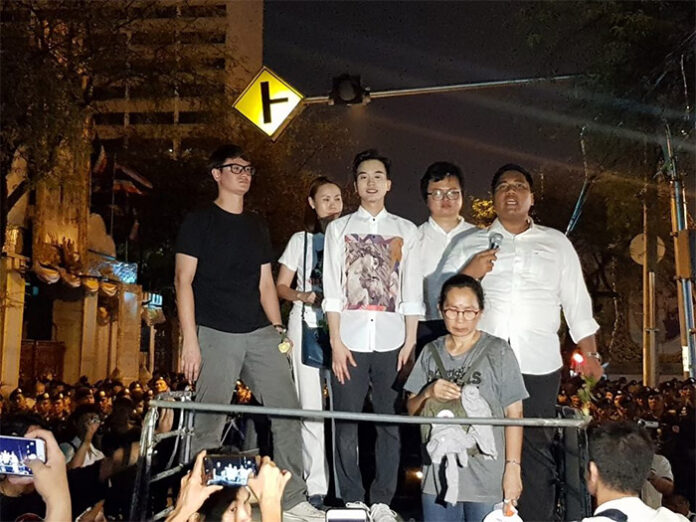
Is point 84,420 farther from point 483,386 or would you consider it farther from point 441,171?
point 483,386

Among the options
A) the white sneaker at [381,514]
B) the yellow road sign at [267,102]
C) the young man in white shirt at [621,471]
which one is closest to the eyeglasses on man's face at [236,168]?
the white sneaker at [381,514]

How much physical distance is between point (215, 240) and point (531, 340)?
2.47 metres

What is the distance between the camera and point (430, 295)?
6.95 m

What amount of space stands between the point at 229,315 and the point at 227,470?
2.30 metres

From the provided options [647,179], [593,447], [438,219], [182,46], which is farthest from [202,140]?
[593,447]

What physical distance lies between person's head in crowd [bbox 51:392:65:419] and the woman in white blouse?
8214 mm

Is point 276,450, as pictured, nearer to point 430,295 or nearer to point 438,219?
point 430,295

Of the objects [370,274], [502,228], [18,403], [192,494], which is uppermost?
[502,228]

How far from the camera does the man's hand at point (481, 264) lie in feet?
19.7

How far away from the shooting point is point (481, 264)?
A: 237 inches

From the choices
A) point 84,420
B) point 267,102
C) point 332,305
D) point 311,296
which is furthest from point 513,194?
point 267,102

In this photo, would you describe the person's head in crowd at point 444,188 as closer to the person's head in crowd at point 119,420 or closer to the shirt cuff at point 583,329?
the shirt cuff at point 583,329

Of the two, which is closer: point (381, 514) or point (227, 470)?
point (227, 470)

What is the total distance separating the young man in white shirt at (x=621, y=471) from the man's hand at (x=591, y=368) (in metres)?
1.52
